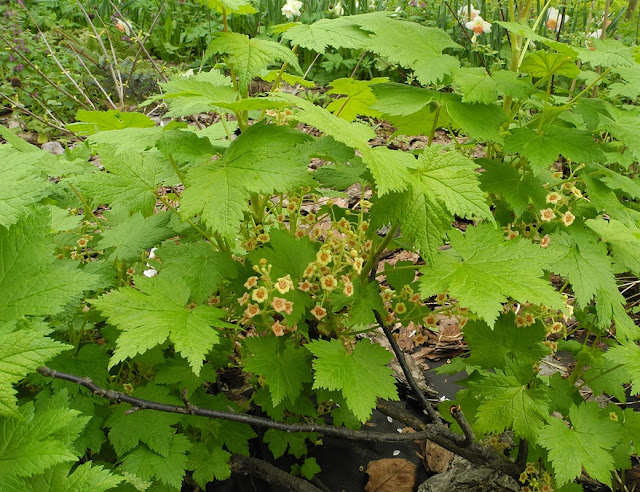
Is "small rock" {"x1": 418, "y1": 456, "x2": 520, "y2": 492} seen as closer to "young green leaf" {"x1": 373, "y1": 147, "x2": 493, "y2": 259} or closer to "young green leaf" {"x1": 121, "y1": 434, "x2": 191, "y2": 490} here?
"young green leaf" {"x1": 121, "y1": 434, "x2": 191, "y2": 490}

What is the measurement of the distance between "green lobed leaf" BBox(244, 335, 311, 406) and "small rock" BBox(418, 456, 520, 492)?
742mm

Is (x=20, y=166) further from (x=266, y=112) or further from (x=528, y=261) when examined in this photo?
(x=528, y=261)

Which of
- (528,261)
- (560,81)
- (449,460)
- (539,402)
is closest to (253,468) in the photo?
(449,460)

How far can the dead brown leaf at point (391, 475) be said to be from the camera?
6.11ft

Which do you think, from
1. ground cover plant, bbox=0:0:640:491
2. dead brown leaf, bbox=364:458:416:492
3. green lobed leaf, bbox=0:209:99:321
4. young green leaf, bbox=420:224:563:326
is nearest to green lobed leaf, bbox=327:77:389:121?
ground cover plant, bbox=0:0:640:491

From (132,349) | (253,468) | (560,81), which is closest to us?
(132,349)

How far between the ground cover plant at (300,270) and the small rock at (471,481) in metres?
0.10

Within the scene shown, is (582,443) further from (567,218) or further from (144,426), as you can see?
(144,426)

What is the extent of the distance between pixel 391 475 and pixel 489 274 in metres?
1.07

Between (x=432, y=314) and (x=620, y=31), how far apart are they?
5.31m

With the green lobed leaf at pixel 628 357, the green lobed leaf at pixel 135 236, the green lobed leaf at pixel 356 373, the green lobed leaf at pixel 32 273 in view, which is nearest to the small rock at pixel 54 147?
the green lobed leaf at pixel 135 236

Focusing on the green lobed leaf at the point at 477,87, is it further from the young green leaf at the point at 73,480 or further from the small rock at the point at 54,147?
the small rock at the point at 54,147

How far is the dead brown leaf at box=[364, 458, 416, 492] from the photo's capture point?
1862 mm

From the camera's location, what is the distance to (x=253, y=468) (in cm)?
175
